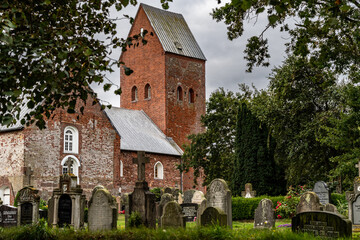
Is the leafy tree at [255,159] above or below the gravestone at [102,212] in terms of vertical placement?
above

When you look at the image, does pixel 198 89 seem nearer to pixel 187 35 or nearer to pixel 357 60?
pixel 187 35

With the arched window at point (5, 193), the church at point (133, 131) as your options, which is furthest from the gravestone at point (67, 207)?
the arched window at point (5, 193)

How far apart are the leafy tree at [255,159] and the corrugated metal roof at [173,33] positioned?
18.3 m

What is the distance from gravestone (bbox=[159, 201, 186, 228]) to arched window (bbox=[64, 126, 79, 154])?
70.9 ft

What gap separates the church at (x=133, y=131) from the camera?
3016 centimetres

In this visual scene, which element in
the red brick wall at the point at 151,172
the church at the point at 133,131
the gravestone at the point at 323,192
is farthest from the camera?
the red brick wall at the point at 151,172

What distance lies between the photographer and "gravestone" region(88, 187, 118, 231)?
41.0ft

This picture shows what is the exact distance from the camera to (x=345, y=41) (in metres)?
16.1

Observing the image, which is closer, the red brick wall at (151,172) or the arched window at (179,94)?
the red brick wall at (151,172)

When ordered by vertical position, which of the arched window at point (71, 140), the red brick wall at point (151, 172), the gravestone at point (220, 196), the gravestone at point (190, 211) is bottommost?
the gravestone at point (190, 211)

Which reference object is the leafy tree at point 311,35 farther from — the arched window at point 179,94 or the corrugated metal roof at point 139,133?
the arched window at point 179,94

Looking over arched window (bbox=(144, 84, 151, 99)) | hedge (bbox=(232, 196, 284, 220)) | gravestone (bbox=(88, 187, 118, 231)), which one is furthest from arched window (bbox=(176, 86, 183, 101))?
gravestone (bbox=(88, 187, 118, 231))

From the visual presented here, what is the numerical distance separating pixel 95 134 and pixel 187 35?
18808 mm

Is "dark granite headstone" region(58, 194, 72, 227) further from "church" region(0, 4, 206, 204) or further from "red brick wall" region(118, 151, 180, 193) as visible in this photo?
"red brick wall" region(118, 151, 180, 193)
